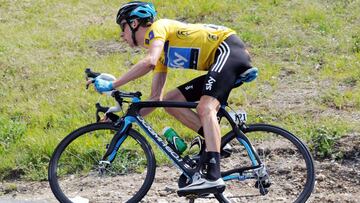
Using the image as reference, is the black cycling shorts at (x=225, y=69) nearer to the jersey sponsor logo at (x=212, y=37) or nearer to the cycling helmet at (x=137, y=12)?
the jersey sponsor logo at (x=212, y=37)

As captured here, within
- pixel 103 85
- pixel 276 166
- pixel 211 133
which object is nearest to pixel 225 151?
pixel 211 133

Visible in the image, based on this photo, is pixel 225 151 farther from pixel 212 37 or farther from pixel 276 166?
pixel 212 37

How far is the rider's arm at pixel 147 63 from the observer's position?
564 cm

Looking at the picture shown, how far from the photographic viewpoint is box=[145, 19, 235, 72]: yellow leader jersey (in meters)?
5.88

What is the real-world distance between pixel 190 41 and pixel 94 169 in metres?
1.98

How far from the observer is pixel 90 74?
5.88 meters

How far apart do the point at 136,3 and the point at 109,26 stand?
5.56 m

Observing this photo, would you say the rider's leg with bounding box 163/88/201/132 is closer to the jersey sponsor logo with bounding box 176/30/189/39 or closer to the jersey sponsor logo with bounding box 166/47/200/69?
the jersey sponsor logo with bounding box 166/47/200/69

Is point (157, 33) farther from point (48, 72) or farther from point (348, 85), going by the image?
point (48, 72)

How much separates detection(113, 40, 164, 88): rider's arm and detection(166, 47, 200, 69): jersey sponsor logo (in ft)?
0.89

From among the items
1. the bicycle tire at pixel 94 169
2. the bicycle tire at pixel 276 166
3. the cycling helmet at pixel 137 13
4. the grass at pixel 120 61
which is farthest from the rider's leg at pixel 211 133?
the grass at pixel 120 61

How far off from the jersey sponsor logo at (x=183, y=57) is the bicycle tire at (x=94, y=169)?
0.75m

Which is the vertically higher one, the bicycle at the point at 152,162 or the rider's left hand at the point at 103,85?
the rider's left hand at the point at 103,85

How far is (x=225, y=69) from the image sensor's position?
18.9 feet
